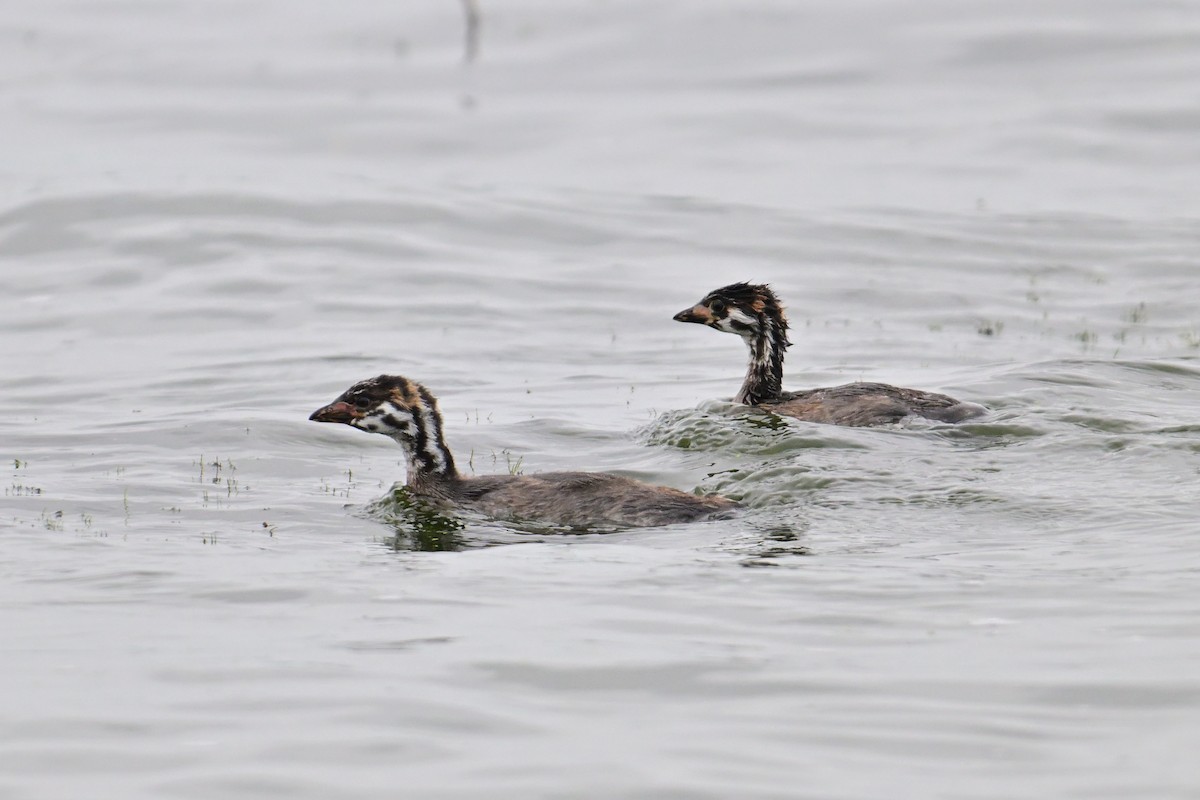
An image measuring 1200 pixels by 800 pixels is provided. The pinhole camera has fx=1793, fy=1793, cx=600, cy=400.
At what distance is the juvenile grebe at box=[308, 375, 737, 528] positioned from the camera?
1306cm

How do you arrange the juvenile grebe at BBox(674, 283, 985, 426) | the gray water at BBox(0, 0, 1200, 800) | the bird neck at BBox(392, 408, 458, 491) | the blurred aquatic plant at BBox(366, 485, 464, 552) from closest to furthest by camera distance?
1. the gray water at BBox(0, 0, 1200, 800)
2. the blurred aquatic plant at BBox(366, 485, 464, 552)
3. the bird neck at BBox(392, 408, 458, 491)
4. the juvenile grebe at BBox(674, 283, 985, 426)

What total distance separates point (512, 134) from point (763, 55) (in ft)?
28.2

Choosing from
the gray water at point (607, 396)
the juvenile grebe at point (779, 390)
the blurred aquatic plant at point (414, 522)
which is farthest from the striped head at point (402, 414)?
the juvenile grebe at point (779, 390)

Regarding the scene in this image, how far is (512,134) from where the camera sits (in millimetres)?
38938

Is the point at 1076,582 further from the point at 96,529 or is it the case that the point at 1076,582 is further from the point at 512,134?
the point at 512,134

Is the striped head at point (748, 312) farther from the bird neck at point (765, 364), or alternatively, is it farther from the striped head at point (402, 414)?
the striped head at point (402, 414)

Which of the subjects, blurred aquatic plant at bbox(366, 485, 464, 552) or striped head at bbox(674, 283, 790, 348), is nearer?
blurred aquatic plant at bbox(366, 485, 464, 552)

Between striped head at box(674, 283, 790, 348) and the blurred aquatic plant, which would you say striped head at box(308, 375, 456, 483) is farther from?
striped head at box(674, 283, 790, 348)

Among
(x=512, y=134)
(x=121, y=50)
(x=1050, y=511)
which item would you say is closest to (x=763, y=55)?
(x=512, y=134)

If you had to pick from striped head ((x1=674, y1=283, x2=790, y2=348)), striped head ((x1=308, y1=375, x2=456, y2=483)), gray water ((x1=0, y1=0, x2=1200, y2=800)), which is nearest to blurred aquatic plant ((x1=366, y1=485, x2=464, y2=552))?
gray water ((x1=0, y1=0, x2=1200, y2=800))

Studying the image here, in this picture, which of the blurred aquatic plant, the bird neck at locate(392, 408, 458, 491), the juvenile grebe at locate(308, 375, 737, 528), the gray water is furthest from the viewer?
the bird neck at locate(392, 408, 458, 491)

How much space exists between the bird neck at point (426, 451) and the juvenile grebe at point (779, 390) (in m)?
3.78

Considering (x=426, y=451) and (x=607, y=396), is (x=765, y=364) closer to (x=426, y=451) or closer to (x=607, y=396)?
(x=607, y=396)

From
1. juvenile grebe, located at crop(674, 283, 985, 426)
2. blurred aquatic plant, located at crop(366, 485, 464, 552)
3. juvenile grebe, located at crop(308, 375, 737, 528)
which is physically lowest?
blurred aquatic plant, located at crop(366, 485, 464, 552)
